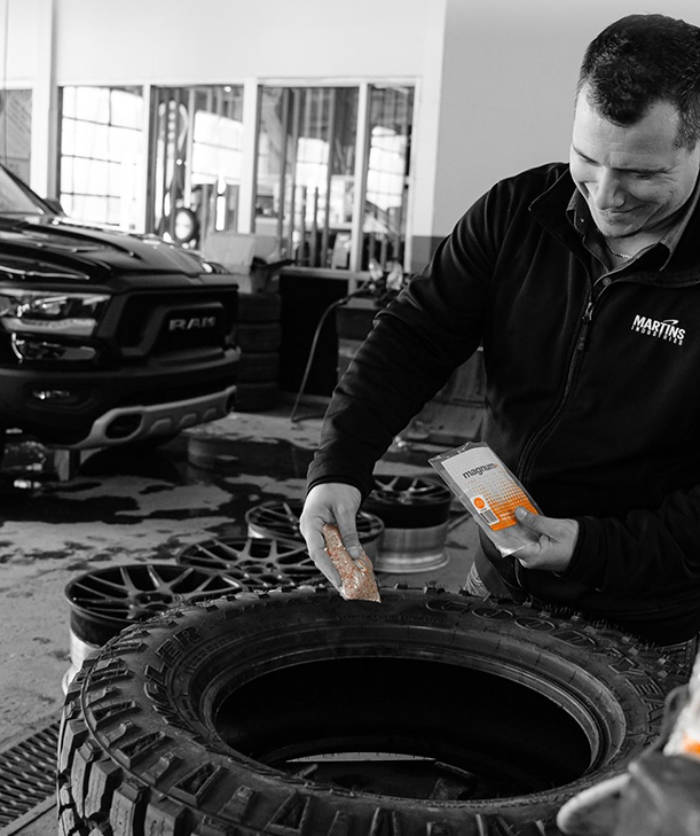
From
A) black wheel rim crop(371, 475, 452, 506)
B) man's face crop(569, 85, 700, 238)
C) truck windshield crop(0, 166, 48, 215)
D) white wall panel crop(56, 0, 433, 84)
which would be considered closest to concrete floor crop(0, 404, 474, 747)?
black wheel rim crop(371, 475, 452, 506)

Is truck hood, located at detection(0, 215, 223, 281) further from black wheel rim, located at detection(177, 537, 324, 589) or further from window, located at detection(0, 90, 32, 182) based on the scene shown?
window, located at detection(0, 90, 32, 182)

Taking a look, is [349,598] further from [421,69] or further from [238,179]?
[238,179]

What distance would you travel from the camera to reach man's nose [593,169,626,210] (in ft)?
4.29

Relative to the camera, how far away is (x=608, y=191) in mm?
1316

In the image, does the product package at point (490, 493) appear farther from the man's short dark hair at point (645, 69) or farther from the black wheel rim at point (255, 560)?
the black wheel rim at point (255, 560)

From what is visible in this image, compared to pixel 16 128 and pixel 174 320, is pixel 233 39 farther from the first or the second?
pixel 174 320

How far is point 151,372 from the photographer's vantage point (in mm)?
4434

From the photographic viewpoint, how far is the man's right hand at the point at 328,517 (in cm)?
144

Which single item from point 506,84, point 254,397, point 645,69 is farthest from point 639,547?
point 254,397

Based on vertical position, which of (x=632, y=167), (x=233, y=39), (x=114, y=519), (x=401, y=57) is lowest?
(x=114, y=519)

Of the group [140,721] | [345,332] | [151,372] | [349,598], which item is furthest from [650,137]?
[345,332]

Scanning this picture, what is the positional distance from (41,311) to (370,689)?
3188mm

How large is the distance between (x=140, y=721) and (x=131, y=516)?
340 centimetres

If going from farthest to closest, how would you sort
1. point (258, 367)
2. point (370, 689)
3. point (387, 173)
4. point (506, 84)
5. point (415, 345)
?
1. point (387, 173)
2. point (258, 367)
3. point (506, 84)
4. point (415, 345)
5. point (370, 689)
